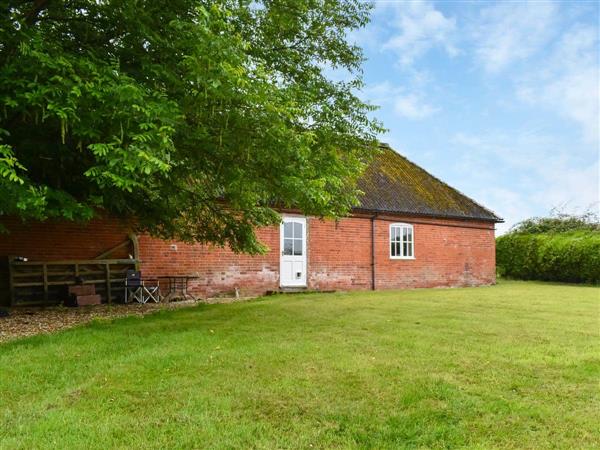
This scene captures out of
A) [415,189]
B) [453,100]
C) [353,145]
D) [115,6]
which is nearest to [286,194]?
[353,145]

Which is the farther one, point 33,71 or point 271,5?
point 271,5

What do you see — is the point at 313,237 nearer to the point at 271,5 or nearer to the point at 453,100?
the point at 453,100

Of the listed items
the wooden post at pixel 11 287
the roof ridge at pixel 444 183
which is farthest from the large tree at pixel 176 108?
the roof ridge at pixel 444 183

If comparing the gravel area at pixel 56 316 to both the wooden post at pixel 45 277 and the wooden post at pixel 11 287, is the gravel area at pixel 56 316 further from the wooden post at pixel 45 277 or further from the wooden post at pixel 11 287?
the wooden post at pixel 45 277

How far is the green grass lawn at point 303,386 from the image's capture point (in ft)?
11.5

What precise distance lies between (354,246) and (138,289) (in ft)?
25.7

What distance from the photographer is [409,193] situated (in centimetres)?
1969

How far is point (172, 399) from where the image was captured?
4.24 meters

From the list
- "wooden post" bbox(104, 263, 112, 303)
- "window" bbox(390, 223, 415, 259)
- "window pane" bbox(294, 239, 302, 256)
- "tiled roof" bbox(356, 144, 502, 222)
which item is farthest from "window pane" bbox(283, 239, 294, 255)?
"wooden post" bbox(104, 263, 112, 303)

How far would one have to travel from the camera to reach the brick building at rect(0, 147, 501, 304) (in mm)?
12477

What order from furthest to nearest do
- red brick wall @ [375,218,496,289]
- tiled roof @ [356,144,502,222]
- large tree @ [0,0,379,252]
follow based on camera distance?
tiled roof @ [356,144,502,222], red brick wall @ [375,218,496,289], large tree @ [0,0,379,252]

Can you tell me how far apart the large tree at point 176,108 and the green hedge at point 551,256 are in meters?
17.5

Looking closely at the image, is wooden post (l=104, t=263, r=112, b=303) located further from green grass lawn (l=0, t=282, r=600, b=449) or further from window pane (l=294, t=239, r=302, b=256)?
window pane (l=294, t=239, r=302, b=256)

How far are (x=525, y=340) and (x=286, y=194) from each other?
411 cm
